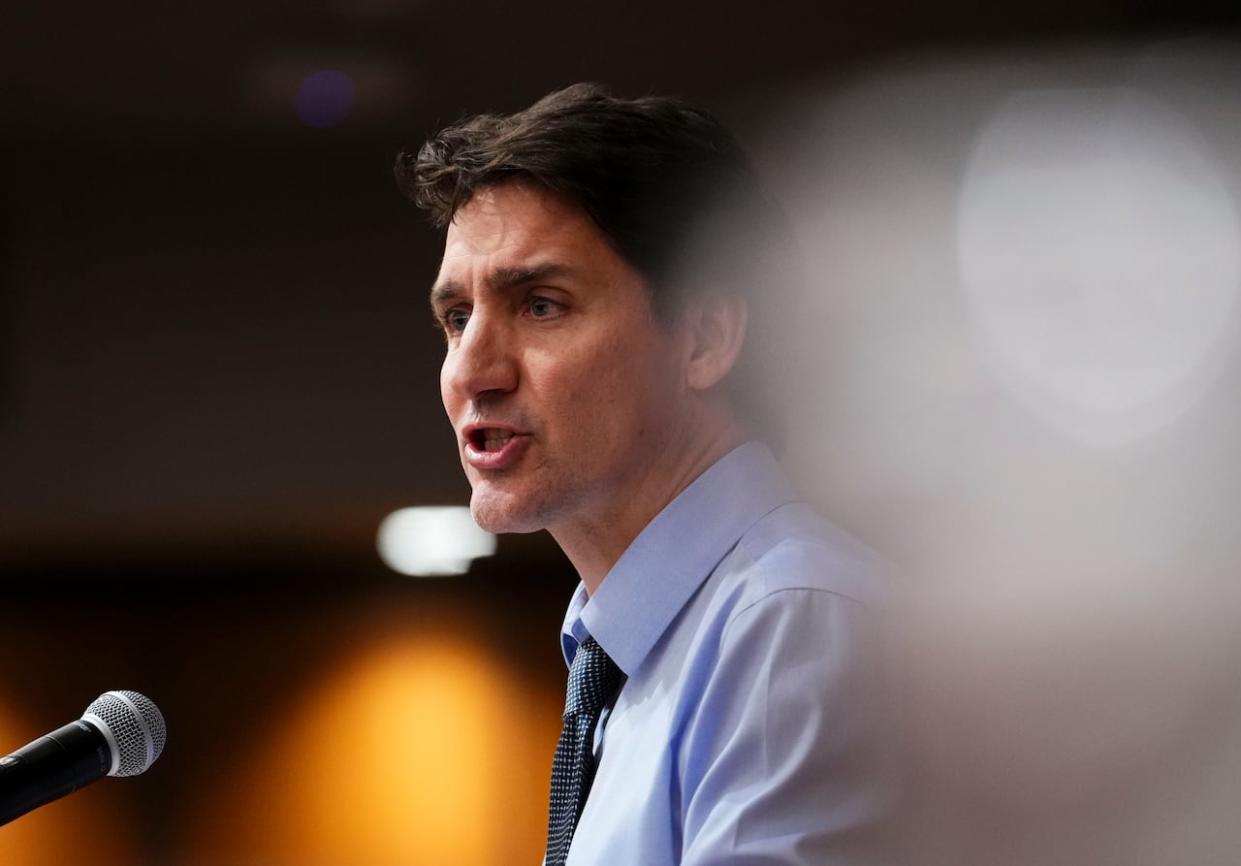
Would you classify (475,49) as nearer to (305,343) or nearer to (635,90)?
(635,90)

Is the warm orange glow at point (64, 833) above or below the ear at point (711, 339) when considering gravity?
above

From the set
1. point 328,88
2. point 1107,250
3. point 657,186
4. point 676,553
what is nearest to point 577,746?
point 676,553

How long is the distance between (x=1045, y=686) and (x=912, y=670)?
120 centimetres

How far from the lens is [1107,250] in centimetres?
221

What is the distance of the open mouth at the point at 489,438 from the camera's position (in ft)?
2.87

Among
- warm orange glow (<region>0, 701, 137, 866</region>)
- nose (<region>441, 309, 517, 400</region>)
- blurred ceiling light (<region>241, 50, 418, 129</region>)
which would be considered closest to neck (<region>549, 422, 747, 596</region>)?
nose (<region>441, 309, 517, 400</region>)

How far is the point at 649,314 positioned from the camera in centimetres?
90

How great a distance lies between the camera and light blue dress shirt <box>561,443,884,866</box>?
693 millimetres

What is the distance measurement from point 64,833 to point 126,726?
2.71 metres

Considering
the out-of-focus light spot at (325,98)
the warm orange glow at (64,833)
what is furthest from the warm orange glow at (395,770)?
the out-of-focus light spot at (325,98)

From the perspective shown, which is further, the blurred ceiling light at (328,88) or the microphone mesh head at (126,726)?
the blurred ceiling light at (328,88)

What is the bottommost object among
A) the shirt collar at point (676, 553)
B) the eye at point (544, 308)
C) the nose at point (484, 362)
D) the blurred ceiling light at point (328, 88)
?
the shirt collar at point (676, 553)

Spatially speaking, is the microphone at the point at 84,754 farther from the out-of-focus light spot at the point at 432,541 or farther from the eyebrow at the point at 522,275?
the out-of-focus light spot at the point at 432,541

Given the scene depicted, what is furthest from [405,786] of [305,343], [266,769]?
[305,343]
